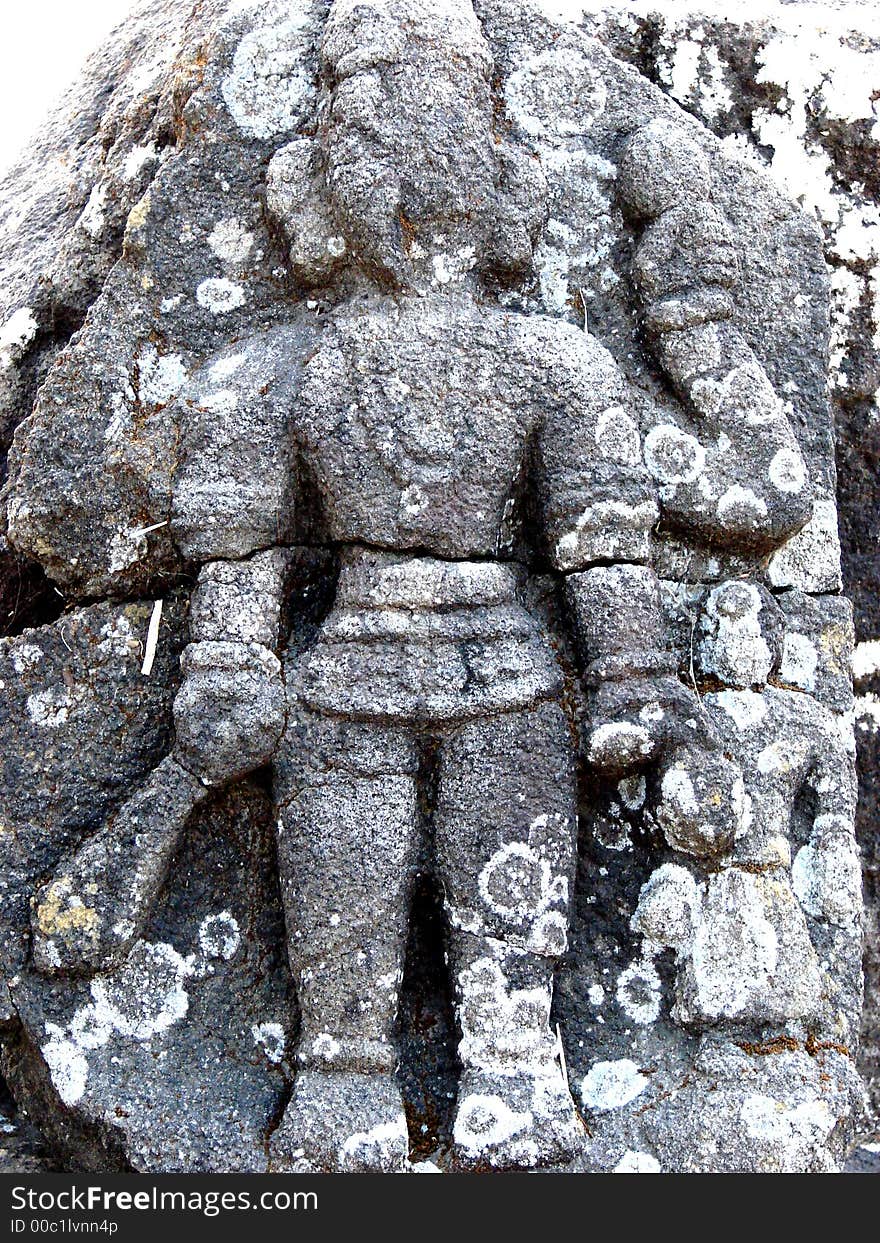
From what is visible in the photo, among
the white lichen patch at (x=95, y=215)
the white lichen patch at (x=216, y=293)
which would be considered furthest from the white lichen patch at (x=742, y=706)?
the white lichen patch at (x=95, y=215)

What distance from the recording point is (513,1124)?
2459 mm

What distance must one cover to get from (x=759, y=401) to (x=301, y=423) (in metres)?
0.95

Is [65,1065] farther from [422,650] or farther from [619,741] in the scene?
[619,741]

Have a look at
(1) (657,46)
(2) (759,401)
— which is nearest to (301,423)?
(2) (759,401)

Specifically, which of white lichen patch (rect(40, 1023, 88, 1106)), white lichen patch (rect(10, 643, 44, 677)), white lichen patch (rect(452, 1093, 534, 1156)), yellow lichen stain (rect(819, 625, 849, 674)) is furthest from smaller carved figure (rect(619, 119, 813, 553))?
white lichen patch (rect(40, 1023, 88, 1106))

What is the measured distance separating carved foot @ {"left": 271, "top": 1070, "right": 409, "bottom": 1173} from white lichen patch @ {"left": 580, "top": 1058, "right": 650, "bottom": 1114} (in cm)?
38

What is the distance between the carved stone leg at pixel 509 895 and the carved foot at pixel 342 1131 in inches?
5.0

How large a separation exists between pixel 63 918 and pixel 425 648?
0.86 m

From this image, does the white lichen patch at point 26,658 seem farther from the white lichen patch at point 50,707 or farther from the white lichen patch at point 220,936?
the white lichen patch at point 220,936

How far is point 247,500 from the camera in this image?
2662mm

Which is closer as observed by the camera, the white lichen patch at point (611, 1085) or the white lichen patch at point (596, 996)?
the white lichen patch at point (611, 1085)

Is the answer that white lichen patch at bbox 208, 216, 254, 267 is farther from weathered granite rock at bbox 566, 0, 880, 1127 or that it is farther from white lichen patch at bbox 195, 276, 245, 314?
weathered granite rock at bbox 566, 0, 880, 1127

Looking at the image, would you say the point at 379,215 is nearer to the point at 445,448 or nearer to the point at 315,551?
the point at 445,448

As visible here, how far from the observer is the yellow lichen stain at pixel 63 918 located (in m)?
2.58
